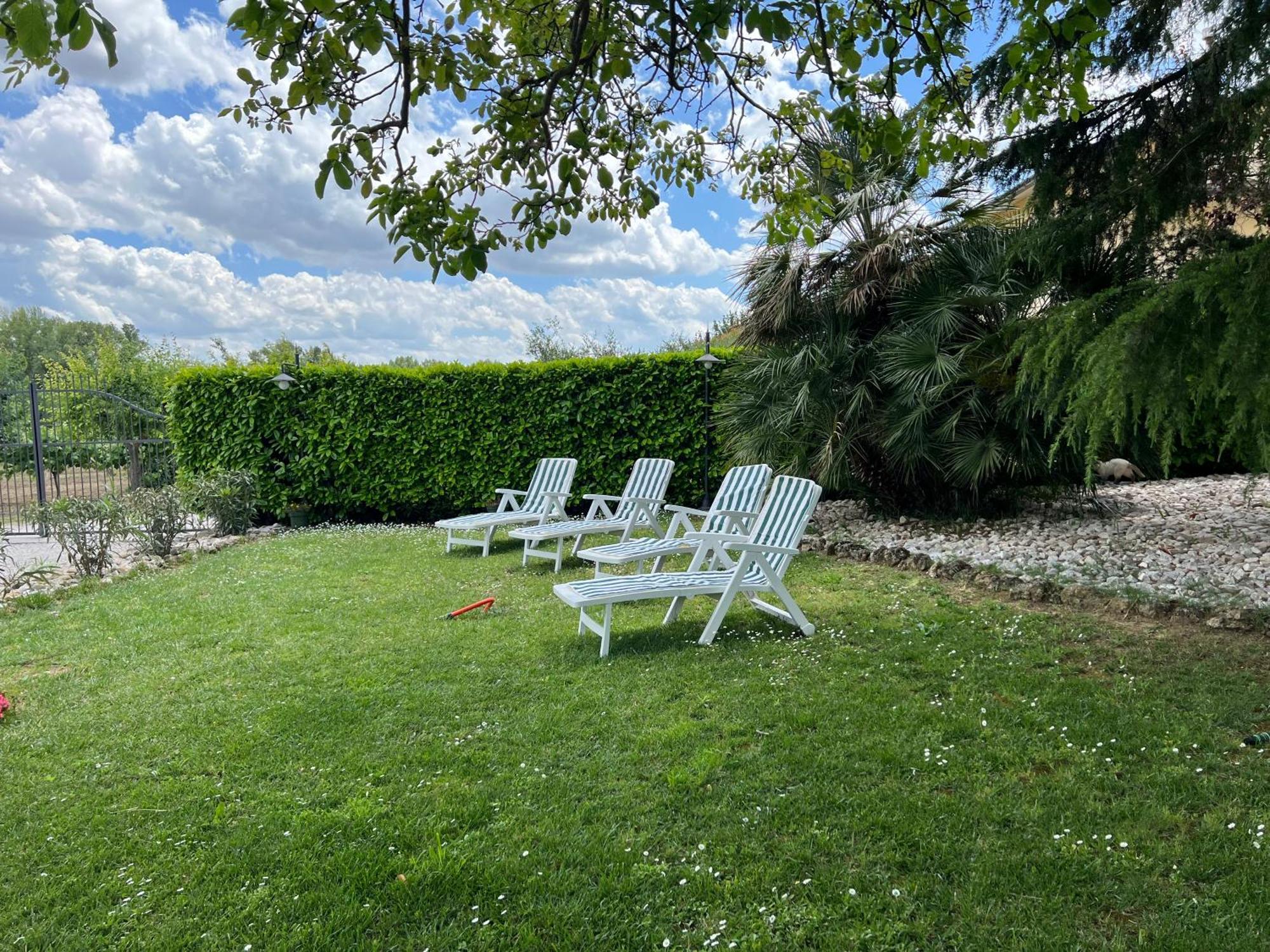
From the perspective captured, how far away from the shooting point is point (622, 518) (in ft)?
27.9

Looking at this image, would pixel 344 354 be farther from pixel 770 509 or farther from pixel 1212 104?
pixel 1212 104

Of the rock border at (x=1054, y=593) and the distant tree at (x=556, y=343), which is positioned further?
the distant tree at (x=556, y=343)

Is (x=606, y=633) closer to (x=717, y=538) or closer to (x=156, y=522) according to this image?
(x=717, y=538)

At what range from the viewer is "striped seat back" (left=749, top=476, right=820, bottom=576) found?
5.55 meters

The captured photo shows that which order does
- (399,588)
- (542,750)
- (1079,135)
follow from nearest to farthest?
(542,750), (1079,135), (399,588)

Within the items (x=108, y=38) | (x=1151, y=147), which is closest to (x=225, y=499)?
(x=108, y=38)

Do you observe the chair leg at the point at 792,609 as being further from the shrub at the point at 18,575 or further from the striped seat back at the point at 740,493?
the shrub at the point at 18,575

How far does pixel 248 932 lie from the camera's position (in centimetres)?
224

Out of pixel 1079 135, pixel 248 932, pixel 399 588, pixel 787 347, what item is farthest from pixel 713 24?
pixel 787 347

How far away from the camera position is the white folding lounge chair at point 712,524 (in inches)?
239

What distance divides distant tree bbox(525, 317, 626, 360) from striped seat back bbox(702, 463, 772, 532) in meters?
19.5

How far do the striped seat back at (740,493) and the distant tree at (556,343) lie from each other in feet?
64.0

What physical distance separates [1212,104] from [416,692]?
5.75m

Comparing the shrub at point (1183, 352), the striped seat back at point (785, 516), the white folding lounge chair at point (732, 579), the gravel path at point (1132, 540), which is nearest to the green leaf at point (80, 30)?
the shrub at point (1183, 352)
